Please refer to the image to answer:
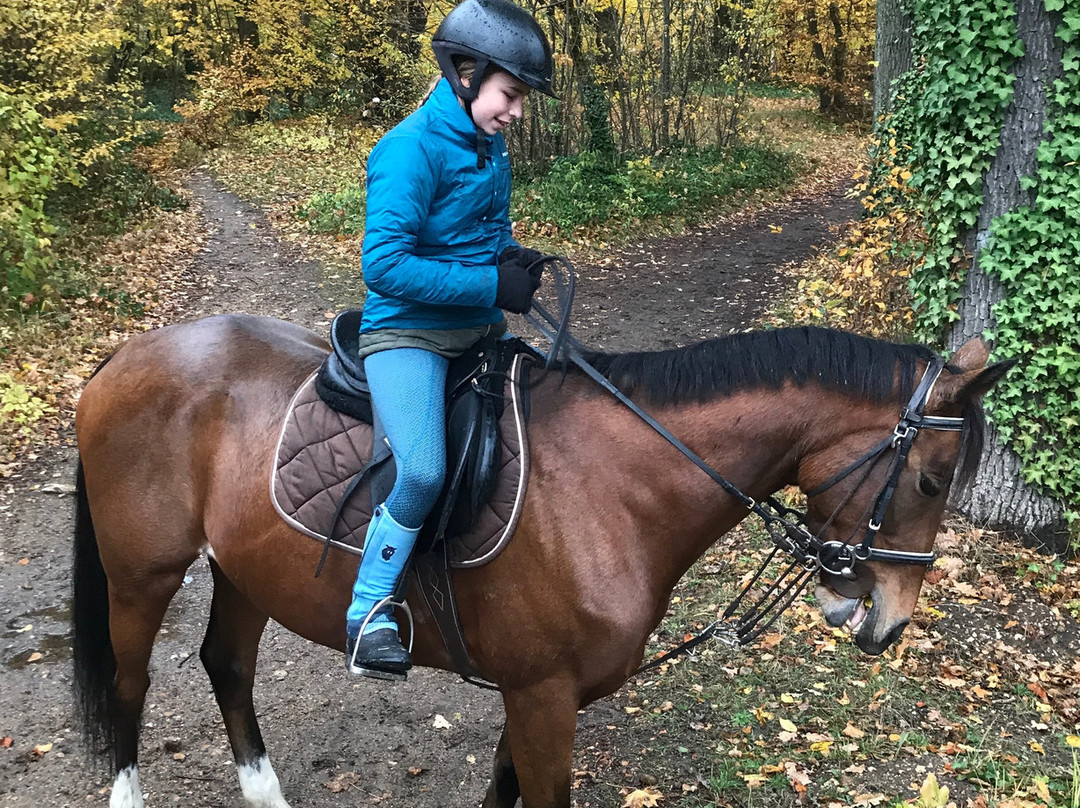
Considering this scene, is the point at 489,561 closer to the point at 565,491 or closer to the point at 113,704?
the point at 565,491

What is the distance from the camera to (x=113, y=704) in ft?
12.1

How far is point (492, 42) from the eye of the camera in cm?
253

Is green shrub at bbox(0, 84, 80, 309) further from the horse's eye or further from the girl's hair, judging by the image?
the horse's eye

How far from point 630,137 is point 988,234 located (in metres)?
11.9

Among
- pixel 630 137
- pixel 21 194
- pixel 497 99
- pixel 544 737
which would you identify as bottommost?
pixel 544 737

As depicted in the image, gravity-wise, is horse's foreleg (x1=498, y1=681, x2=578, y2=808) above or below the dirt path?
above

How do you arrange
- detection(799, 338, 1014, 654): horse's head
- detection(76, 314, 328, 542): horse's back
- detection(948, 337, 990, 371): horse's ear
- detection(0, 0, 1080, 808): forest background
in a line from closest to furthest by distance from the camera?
detection(799, 338, 1014, 654): horse's head
detection(948, 337, 990, 371): horse's ear
detection(76, 314, 328, 542): horse's back
detection(0, 0, 1080, 808): forest background

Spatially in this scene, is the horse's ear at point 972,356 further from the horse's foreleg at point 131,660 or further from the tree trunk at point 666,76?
the tree trunk at point 666,76

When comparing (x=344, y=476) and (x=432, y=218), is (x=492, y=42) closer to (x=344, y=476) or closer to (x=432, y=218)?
(x=432, y=218)

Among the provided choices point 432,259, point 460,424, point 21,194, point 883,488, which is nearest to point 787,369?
point 883,488

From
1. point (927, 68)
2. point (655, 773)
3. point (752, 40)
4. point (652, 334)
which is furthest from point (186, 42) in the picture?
point (655, 773)

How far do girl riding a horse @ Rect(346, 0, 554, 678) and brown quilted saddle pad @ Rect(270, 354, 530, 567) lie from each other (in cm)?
19

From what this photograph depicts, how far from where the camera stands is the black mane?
252 centimetres

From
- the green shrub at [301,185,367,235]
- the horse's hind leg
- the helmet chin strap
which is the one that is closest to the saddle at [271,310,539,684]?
the helmet chin strap
